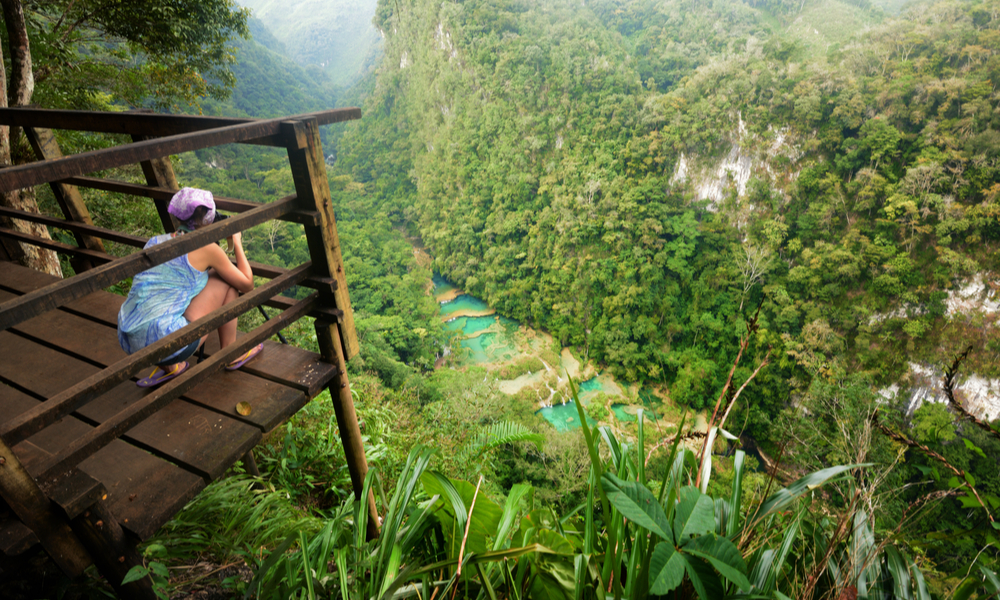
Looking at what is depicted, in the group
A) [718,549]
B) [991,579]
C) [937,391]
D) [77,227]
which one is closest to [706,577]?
[718,549]

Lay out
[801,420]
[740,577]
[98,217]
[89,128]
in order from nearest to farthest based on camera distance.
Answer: [740,577] → [89,128] → [98,217] → [801,420]

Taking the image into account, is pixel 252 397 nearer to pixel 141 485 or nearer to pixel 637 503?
pixel 141 485

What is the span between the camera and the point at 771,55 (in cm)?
1938

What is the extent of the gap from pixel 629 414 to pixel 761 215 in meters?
10.3

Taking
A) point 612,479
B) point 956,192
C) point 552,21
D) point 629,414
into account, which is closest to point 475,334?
point 629,414

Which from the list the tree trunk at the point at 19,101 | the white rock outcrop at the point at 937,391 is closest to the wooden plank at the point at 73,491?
the tree trunk at the point at 19,101

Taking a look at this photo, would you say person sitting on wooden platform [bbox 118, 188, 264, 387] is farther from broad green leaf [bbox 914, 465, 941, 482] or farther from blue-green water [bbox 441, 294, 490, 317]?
blue-green water [bbox 441, 294, 490, 317]

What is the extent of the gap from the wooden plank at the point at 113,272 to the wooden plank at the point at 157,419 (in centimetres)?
49

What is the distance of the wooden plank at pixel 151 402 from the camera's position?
2.98ft

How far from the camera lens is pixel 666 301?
1844cm

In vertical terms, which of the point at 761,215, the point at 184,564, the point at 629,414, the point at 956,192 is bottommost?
the point at 629,414

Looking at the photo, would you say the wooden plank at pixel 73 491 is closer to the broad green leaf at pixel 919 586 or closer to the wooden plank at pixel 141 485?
the wooden plank at pixel 141 485

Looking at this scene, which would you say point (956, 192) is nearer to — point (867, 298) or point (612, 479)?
point (867, 298)

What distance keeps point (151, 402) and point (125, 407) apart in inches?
18.1
